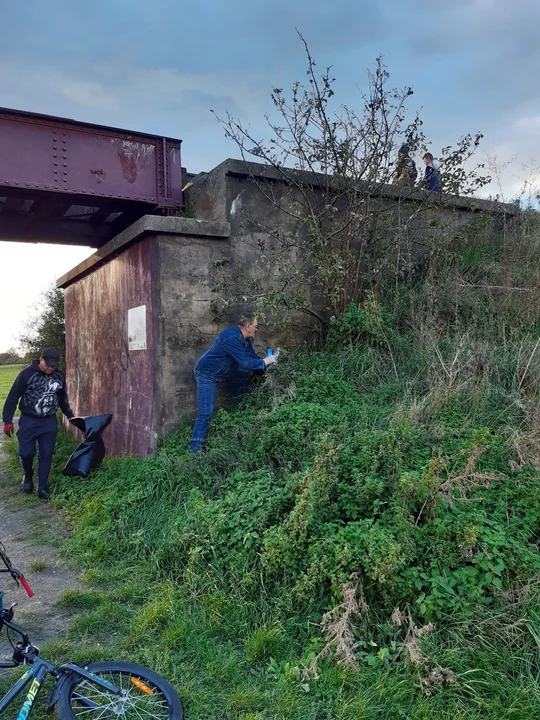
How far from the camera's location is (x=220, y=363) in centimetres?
633

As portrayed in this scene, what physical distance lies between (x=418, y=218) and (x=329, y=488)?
493 centimetres

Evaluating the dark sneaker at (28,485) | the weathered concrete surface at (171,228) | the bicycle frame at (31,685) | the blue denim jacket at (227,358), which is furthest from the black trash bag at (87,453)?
the bicycle frame at (31,685)

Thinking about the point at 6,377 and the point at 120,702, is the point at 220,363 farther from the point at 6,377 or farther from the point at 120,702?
the point at 6,377

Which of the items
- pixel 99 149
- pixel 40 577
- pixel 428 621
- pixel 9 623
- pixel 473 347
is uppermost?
pixel 99 149

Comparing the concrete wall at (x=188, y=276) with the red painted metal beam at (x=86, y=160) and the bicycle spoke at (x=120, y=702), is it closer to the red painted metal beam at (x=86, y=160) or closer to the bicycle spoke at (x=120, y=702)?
the red painted metal beam at (x=86, y=160)

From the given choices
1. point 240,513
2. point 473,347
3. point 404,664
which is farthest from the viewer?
point 473,347

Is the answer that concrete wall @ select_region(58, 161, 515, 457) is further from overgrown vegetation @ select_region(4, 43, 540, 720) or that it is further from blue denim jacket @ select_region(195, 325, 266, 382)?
overgrown vegetation @ select_region(4, 43, 540, 720)

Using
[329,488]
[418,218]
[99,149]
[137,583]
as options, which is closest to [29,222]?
[99,149]

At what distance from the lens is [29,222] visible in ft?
30.0

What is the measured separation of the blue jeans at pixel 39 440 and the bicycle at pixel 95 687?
4569mm

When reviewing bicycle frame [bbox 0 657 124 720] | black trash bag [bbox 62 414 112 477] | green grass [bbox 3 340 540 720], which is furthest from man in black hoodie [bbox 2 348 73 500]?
bicycle frame [bbox 0 657 124 720]

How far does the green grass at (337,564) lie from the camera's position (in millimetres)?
2816

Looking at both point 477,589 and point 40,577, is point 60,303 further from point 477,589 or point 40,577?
point 477,589

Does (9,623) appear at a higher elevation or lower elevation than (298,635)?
higher
